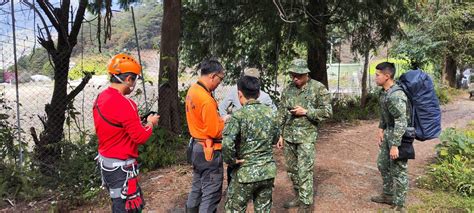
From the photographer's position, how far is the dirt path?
4699mm

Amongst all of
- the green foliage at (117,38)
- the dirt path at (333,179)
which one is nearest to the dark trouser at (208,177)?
the dirt path at (333,179)

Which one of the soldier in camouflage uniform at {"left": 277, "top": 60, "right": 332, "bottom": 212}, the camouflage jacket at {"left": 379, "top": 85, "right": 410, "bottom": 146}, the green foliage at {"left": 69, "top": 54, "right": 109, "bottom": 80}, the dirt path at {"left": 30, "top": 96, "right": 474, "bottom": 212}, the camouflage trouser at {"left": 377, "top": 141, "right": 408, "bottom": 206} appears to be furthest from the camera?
the green foliage at {"left": 69, "top": 54, "right": 109, "bottom": 80}

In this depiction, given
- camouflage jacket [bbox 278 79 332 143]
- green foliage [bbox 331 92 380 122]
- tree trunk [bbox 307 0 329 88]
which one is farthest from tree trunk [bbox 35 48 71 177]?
green foliage [bbox 331 92 380 122]

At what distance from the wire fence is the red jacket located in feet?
7.16

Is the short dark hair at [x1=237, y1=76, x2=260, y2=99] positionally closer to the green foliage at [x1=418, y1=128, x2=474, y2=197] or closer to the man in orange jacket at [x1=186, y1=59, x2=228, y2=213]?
the man in orange jacket at [x1=186, y1=59, x2=228, y2=213]

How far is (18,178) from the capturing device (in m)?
5.06

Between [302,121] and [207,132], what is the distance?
1178 millimetres

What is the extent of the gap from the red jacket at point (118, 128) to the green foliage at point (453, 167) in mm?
4199

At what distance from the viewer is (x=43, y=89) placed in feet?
19.6

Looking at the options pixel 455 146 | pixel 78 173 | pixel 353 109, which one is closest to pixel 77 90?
pixel 78 173

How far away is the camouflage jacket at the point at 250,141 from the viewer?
3.05m

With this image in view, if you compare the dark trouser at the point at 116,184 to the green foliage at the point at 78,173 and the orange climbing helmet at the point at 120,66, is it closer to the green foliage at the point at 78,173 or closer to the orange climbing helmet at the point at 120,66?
the orange climbing helmet at the point at 120,66

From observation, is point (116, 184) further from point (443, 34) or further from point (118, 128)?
point (443, 34)

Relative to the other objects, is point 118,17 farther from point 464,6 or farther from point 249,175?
point 464,6
